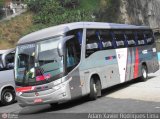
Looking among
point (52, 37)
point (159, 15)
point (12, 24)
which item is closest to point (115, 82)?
point (52, 37)

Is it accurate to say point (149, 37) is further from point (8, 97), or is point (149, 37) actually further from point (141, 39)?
point (8, 97)

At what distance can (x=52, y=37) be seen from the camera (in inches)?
603

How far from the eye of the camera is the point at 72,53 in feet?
51.0

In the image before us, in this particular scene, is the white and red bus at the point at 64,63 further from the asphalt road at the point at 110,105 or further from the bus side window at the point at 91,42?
the asphalt road at the point at 110,105

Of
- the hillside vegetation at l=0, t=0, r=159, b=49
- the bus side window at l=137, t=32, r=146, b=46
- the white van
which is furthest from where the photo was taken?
the hillside vegetation at l=0, t=0, r=159, b=49

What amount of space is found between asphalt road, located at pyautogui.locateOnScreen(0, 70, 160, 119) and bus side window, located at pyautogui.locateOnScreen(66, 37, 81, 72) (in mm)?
1499

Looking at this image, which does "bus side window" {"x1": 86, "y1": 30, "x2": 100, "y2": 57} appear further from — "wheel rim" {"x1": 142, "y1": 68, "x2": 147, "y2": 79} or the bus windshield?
"wheel rim" {"x1": 142, "y1": 68, "x2": 147, "y2": 79}

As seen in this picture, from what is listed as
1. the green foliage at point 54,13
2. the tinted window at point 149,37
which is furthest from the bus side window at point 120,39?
the green foliage at point 54,13

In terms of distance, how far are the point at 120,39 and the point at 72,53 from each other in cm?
501

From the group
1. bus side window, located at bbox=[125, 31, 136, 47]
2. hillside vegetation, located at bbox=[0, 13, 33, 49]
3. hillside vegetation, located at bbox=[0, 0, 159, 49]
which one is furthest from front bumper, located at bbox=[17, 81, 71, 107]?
hillside vegetation, located at bbox=[0, 13, 33, 49]

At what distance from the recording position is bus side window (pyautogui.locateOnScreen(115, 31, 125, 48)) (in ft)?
64.3

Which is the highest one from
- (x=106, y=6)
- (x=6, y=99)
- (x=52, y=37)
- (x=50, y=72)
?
(x=106, y=6)

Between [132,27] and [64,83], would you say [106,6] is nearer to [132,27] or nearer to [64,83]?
[132,27]

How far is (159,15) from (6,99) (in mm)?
41469
